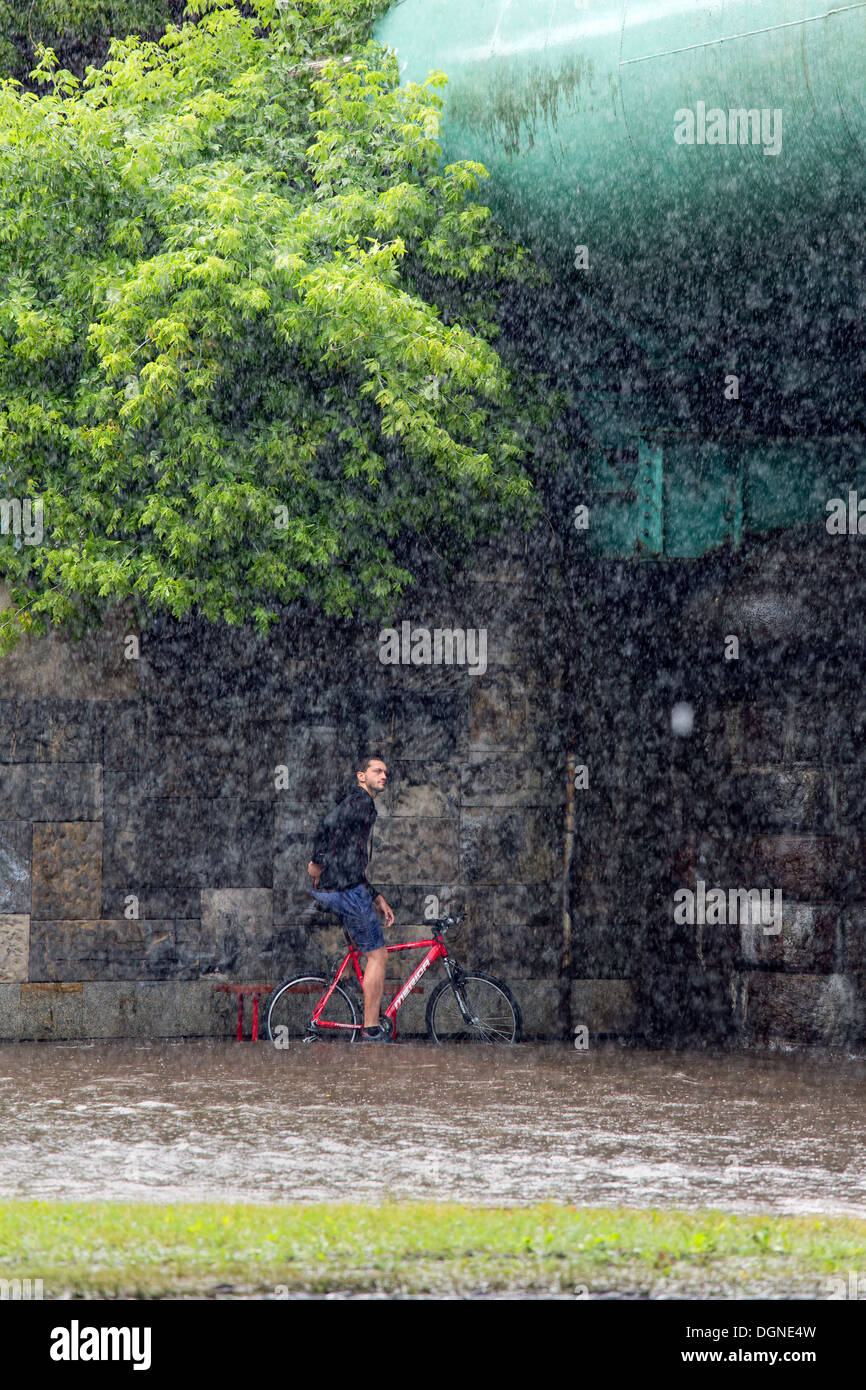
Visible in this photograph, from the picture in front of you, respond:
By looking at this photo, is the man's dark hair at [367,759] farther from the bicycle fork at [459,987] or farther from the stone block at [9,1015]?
the stone block at [9,1015]

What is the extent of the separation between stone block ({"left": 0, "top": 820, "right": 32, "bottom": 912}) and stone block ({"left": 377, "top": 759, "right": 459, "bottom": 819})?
254 centimetres

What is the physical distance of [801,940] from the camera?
1195 cm

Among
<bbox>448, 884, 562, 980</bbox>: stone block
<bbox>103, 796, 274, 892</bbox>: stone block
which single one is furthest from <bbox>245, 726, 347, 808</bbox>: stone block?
<bbox>448, 884, 562, 980</bbox>: stone block

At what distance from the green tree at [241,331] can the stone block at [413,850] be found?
1.81 metres

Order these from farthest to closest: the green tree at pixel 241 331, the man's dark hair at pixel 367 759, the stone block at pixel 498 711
→ the stone block at pixel 498 711, the man's dark hair at pixel 367 759, the green tree at pixel 241 331

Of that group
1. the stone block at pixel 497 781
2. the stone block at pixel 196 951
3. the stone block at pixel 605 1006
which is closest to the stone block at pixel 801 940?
the stone block at pixel 605 1006

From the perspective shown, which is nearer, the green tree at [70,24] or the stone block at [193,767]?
the stone block at [193,767]

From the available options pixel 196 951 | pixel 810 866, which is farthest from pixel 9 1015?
pixel 810 866

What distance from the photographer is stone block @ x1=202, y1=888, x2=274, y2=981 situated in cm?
1250

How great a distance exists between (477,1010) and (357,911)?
1.18m

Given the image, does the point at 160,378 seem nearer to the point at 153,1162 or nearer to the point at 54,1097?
the point at 54,1097

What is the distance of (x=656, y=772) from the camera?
1334 cm

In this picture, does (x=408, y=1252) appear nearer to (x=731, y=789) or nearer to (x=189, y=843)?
(x=189, y=843)

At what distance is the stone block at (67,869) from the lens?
12.2m
